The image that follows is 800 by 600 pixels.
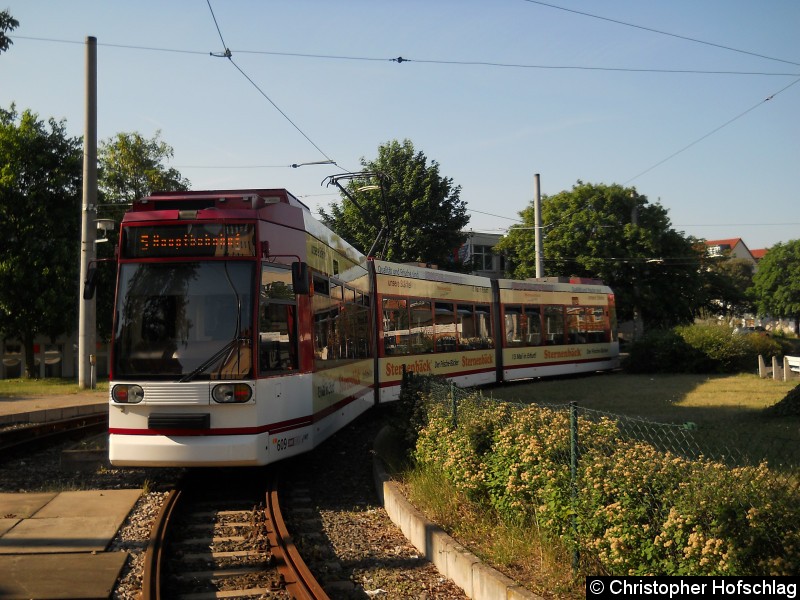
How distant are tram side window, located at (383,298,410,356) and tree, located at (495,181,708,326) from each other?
3261 centimetres

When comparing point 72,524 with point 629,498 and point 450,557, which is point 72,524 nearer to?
point 450,557

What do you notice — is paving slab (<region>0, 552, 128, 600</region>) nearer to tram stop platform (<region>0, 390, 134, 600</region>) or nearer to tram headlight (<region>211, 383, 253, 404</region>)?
tram stop platform (<region>0, 390, 134, 600</region>)

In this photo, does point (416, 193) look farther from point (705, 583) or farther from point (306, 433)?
point (705, 583)

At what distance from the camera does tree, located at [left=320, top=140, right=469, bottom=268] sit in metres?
42.2

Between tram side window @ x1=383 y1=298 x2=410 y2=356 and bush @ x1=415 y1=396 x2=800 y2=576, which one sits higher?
tram side window @ x1=383 y1=298 x2=410 y2=356

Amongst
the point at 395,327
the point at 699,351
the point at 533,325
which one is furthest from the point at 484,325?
the point at 699,351

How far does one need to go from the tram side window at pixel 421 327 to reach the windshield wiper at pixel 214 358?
10015mm

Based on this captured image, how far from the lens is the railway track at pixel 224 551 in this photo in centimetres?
616

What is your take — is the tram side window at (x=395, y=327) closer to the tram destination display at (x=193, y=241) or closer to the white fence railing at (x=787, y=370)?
the tram destination display at (x=193, y=241)

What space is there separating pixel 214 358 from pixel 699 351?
78.9 feet

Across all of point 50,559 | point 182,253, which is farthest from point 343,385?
point 50,559

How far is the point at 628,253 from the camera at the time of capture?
50.0m

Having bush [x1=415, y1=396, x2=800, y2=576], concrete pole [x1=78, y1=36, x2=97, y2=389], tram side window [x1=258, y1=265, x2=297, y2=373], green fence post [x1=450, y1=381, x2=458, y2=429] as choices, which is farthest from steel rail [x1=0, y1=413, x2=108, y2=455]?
bush [x1=415, y1=396, x2=800, y2=576]

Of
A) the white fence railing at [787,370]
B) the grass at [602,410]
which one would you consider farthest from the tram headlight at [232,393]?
the white fence railing at [787,370]
